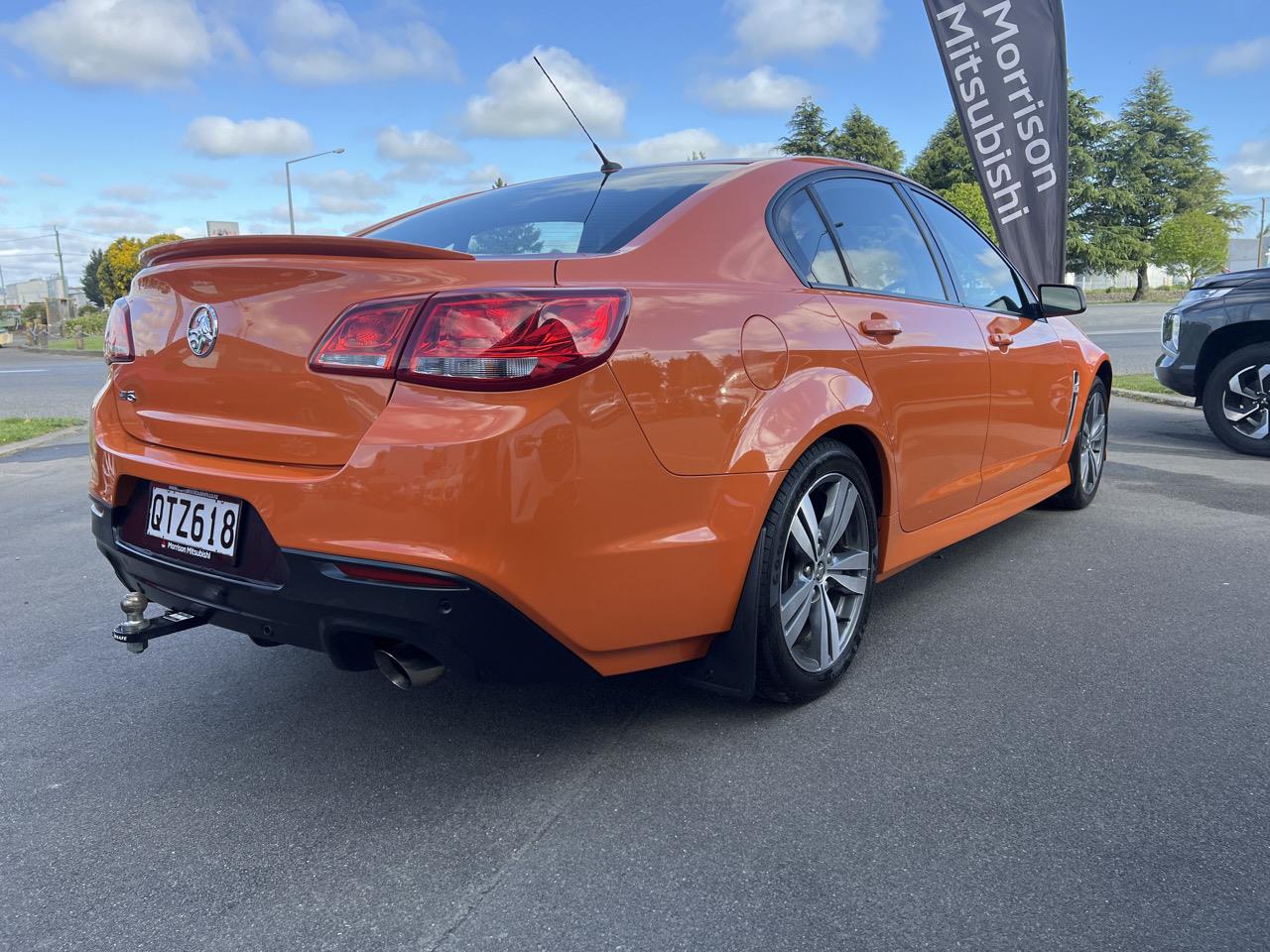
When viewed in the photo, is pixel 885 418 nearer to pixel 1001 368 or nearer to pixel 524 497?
pixel 1001 368

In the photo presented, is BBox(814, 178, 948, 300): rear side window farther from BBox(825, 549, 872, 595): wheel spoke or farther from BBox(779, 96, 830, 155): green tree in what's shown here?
BBox(779, 96, 830, 155): green tree

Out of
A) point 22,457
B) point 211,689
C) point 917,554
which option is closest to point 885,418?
point 917,554

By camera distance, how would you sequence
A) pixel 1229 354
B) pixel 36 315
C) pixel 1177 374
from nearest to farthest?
pixel 1229 354 < pixel 1177 374 < pixel 36 315

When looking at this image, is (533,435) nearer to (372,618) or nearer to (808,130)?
(372,618)

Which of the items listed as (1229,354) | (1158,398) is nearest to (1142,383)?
(1158,398)

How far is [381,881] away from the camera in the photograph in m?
2.07

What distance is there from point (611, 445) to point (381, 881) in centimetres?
103

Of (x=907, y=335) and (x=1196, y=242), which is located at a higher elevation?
(x=1196, y=242)

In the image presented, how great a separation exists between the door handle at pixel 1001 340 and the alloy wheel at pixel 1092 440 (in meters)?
1.23

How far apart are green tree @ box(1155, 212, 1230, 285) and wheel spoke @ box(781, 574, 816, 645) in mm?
53573

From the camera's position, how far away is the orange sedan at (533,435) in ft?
6.89

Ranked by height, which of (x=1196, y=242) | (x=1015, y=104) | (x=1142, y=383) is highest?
(x=1196, y=242)

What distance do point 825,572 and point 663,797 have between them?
87 centimetres

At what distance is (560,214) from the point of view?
9.38 ft
